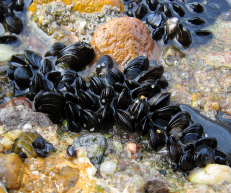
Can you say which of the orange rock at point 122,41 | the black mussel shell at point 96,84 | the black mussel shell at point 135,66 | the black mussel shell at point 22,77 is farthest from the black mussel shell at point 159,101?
the black mussel shell at point 22,77

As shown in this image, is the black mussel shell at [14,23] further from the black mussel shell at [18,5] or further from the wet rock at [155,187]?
the wet rock at [155,187]

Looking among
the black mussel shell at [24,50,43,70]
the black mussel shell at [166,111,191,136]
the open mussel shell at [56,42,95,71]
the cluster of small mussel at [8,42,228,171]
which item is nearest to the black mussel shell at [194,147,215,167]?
the cluster of small mussel at [8,42,228,171]

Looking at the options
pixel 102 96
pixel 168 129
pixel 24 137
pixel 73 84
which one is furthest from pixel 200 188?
pixel 73 84

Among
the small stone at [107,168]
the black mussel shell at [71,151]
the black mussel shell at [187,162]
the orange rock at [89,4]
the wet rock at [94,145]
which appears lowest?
the black mussel shell at [187,162]

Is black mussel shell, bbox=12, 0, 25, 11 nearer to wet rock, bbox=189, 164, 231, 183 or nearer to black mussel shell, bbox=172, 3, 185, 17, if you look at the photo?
black mussel shell, bbox=172, 3, 185, 17

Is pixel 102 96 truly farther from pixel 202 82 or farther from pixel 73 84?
pixel 202 82

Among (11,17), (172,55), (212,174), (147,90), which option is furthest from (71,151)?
(11,17)

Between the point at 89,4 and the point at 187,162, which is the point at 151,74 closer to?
the point at 187,162
